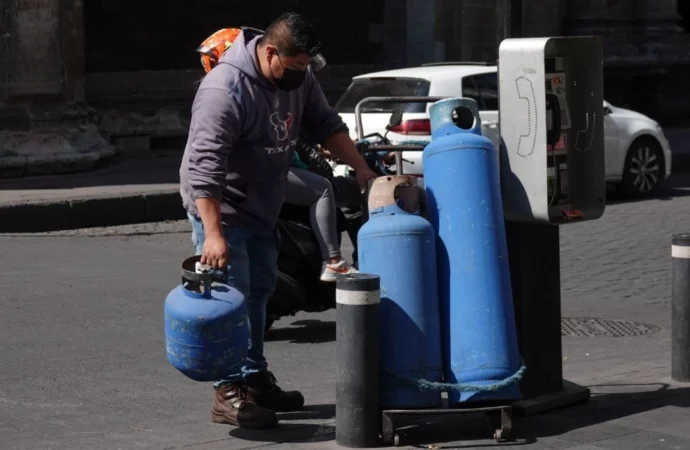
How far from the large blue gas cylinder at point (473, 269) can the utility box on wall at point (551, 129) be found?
25 centimetres

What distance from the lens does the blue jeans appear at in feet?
Result: 19.4

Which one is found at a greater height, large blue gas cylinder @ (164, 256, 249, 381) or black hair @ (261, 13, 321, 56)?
black hair @ (261, 13, 321, 56)

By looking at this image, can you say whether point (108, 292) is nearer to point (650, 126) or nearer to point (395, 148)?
point (395, 148)

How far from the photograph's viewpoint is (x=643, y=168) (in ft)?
52.1

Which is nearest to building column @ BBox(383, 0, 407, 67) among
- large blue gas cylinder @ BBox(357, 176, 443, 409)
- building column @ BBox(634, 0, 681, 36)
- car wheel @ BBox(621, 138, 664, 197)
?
building column @ BBox(634, 0, 681, 36)

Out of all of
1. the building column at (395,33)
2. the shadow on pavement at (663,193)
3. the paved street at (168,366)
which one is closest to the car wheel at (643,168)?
the shadow on pavement at (663,193)

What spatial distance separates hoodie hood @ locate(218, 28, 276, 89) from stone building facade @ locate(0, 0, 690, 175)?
651 cm

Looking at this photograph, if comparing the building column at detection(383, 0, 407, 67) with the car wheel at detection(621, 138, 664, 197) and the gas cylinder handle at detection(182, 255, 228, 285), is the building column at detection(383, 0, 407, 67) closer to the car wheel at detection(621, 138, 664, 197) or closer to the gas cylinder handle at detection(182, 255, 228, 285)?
→ the car wheel at detection(621, 138, 664, 197)

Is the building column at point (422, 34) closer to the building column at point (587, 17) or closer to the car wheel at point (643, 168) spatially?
the building column at point (587, 17)

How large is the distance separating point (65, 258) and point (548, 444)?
20.8 feet

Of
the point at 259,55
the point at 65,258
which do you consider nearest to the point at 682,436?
the point at 259,55

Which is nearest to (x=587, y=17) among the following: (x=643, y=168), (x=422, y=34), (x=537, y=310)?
(x=422, y=34)

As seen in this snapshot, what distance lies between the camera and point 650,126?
16.2 meters

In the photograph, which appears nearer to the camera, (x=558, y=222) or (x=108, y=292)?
(x=558, y=222)
